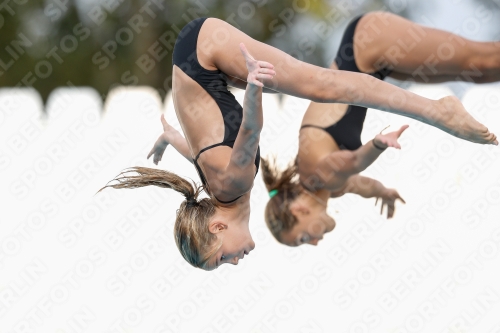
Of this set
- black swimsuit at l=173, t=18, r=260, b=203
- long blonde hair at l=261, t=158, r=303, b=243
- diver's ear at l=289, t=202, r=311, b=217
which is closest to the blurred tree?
long blonde hair at l=261, t=158, r=303, b=243

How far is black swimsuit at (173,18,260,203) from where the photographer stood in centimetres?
218

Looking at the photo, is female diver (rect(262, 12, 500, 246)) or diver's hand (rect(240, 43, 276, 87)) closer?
diver's hand (rect(240, 43, 276, 87))

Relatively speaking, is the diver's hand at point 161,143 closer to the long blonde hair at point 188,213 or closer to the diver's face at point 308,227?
the long blonde hair at point 188,213

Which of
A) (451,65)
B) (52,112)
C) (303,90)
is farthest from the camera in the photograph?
(52,112)

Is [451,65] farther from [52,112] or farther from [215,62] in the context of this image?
[52,112]

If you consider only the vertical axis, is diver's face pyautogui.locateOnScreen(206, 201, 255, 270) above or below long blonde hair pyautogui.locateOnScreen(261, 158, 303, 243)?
above

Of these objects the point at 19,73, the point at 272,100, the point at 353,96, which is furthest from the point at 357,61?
the point at 19,73

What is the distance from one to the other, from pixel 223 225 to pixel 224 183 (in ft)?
0.71

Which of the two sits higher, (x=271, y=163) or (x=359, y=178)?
(x=271, y=163)

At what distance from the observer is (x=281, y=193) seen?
3371 millimetres

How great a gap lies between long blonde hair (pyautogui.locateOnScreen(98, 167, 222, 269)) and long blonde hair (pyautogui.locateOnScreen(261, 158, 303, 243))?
1047 millimetres

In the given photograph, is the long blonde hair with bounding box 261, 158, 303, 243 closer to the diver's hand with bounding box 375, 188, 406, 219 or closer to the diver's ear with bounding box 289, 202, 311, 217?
the diver's ear with bounding box 289, 202, 311, 217

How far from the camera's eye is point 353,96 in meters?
2.07

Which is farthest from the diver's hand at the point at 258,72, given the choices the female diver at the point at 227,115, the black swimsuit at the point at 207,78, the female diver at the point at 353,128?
the female diver at the point at 353,128
